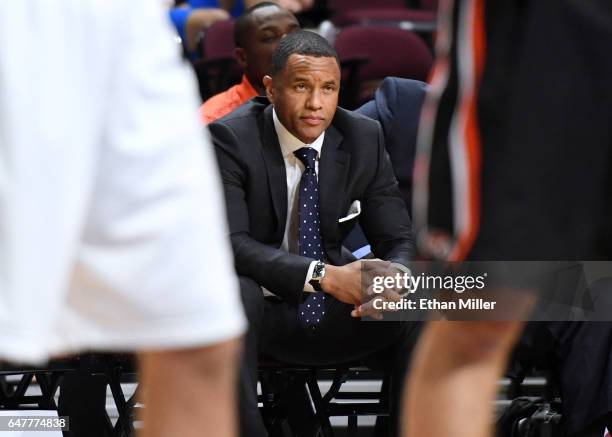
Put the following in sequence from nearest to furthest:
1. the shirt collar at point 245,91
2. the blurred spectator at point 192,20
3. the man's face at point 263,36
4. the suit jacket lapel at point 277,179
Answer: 1. the suit jacket lapel at point 277,179
2. the shirt collar at point 245,91
3. the man's face at point 263,36
4. the blurred spectator at point 192,20

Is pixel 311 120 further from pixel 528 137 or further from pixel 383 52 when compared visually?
pixel 383 52

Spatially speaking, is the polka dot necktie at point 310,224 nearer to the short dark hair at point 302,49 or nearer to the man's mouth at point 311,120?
the man's mouth at point 311,120

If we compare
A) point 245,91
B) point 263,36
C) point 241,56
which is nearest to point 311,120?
point 245,91

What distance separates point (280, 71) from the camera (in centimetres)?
416

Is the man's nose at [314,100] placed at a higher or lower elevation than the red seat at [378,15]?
higher

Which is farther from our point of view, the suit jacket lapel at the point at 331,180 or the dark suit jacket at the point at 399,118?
the dark suit jacket at the point at 399,118

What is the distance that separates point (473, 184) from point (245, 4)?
5008mm

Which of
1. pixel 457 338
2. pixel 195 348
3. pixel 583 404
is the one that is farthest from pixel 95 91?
pixel 583 404

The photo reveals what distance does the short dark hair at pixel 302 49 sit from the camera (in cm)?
414

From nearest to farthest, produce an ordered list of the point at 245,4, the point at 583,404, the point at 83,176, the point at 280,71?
the point at 83,176, the point at 583,404, the point at 280,71, the point at 245,4

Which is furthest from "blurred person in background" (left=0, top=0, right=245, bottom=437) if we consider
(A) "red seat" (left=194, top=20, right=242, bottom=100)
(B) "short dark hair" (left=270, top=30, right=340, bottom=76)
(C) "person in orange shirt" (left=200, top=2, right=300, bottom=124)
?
(A) "red seat" (left=194, top=20, right=242, bottom=100)

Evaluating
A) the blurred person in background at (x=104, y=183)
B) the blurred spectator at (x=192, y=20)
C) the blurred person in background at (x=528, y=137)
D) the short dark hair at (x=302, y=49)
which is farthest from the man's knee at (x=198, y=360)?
the blurred spectator at (x=192, y=20)

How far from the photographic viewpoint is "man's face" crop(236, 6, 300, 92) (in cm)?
521

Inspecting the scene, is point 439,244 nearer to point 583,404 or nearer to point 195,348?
point 195,348
